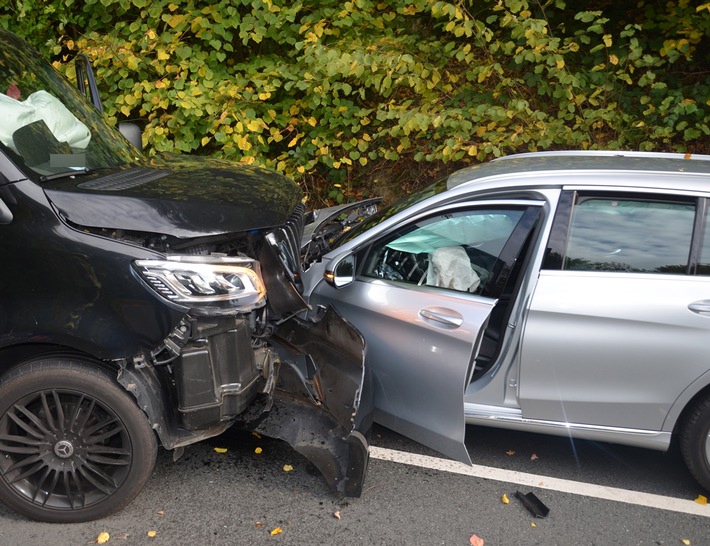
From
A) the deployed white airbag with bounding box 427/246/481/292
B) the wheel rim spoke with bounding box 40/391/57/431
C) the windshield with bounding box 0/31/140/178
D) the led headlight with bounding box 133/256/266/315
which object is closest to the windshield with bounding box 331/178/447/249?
the deployed white airbag with bounding box 427/246/481/292

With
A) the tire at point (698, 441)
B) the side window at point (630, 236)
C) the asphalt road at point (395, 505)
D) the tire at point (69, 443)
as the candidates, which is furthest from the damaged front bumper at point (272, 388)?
the tire at point (698, 441)

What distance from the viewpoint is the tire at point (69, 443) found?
3201 millimetres

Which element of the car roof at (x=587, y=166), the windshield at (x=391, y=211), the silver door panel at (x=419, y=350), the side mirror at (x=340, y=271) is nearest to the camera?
the silver door panel at (x=419, y=350)

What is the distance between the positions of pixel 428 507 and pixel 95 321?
185 centimetres

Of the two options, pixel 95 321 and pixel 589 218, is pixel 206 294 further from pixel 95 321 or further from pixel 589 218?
pixel 589 218

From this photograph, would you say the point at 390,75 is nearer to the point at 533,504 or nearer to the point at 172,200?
the point at 172,200

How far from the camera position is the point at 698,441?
353 centimetres

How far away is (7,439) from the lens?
10.9 feet

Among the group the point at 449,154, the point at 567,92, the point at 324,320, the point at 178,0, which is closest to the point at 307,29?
the point at 178,0

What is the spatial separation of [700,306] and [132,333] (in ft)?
8.68

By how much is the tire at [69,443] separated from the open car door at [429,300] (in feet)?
4.22

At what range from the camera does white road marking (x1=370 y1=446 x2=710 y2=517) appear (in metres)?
3.63

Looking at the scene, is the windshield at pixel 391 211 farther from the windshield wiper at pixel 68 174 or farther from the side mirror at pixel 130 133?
the side mirror at pixel 130 133

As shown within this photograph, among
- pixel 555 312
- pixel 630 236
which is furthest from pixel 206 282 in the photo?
pixel 630 236
